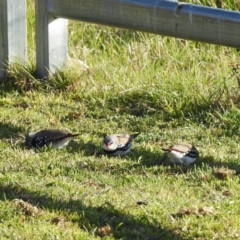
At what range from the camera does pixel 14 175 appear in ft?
21.2

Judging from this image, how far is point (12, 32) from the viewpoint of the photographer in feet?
28.8

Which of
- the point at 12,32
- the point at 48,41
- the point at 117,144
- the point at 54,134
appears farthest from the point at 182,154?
the point at 12,32

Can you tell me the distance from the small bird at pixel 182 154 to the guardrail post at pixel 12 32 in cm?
277

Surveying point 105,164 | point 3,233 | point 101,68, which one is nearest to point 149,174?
point 105,164

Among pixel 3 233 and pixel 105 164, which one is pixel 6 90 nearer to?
pixel 105 164

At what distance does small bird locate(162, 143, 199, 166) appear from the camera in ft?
22.1

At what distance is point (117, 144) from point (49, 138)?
757 mm

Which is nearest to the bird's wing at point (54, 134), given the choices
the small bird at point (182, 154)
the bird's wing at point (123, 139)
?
the bird's wing at point (123, 139)

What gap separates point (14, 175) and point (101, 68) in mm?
2883

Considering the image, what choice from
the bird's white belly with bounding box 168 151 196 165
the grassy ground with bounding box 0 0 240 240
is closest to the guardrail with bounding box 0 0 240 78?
the grassy ground with bounding box 0 0 240 240

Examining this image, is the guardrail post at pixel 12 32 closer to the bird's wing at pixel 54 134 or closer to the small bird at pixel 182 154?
the bird's wing at pixel 54 134

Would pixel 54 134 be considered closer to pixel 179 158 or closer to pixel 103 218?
pixel 179 158

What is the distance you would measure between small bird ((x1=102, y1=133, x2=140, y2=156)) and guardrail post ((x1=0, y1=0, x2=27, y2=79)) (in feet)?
6.95

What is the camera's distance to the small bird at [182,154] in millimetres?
6723
